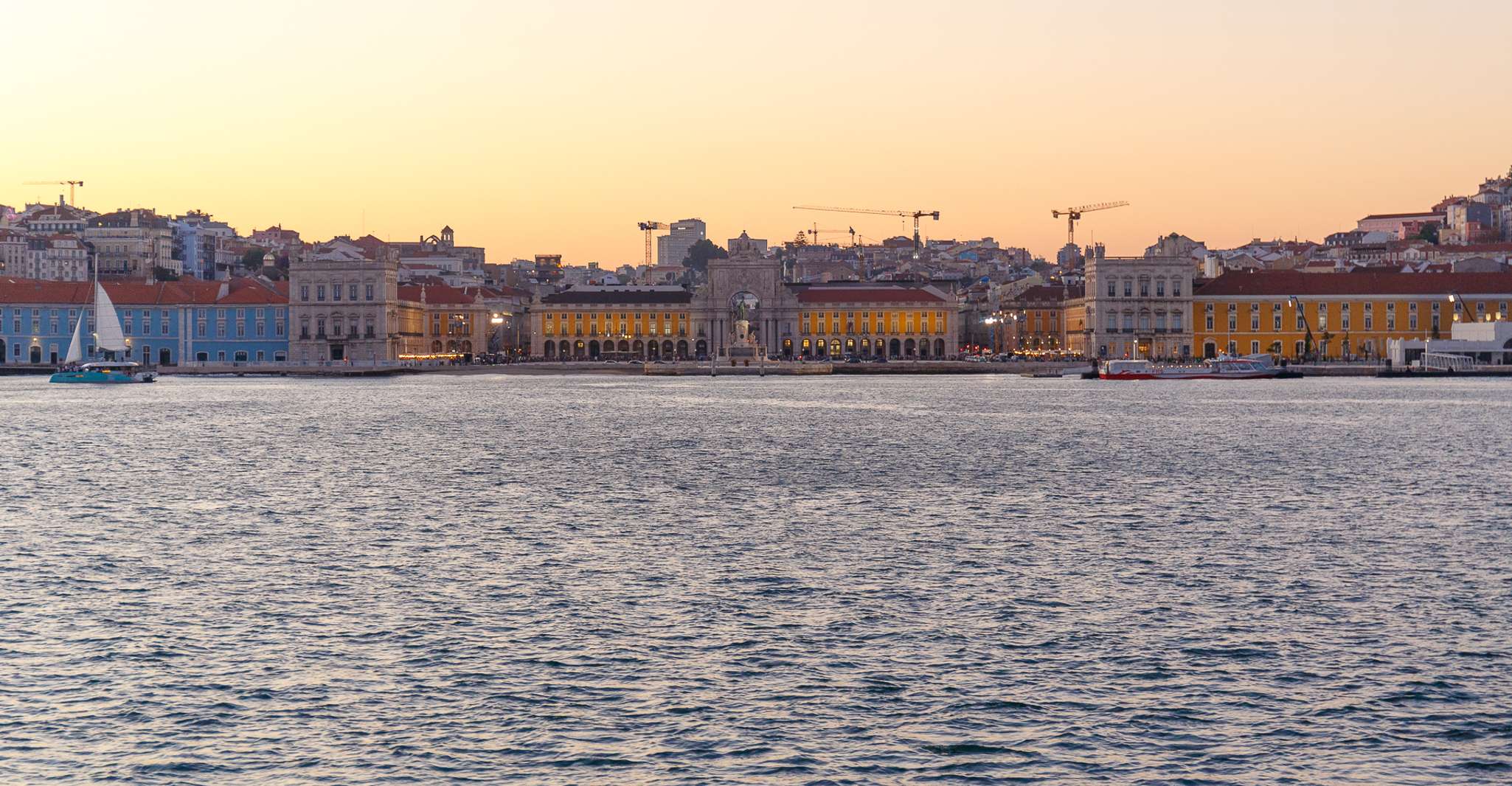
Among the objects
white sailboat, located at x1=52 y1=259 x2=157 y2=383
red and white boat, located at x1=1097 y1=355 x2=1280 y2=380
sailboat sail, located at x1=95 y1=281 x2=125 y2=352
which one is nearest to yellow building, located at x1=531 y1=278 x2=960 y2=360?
red and white boat, located at x1=1097 y1=355 x2=1280 y2=380

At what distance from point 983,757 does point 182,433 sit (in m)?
45.9

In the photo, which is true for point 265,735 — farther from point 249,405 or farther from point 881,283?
point 881,283

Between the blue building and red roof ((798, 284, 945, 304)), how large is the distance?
50.3m

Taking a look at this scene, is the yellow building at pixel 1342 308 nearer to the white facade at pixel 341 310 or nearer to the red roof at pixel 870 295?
the red roof at pixel 870 295

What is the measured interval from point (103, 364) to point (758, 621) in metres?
106

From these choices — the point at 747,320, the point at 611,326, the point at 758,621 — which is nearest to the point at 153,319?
the point at 611,326

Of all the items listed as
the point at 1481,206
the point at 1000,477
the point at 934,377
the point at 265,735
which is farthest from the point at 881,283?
the point at 265,735

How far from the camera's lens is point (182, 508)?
30859 mm

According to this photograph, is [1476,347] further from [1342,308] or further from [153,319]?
[153,319]

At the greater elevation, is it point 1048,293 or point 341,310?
point 1048,293

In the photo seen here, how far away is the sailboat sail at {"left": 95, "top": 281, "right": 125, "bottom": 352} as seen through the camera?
108812 mm

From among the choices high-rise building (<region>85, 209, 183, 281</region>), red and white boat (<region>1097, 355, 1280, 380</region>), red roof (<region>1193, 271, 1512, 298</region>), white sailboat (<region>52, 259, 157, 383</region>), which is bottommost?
red and white boat (<region>1097, 355, 1280, 380</region>)

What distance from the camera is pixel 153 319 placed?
13088 centimetres

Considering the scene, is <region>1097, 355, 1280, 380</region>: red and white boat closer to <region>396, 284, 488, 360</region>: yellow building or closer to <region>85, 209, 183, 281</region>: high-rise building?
<region>396, 284, 488, 360</region>: yellow building
